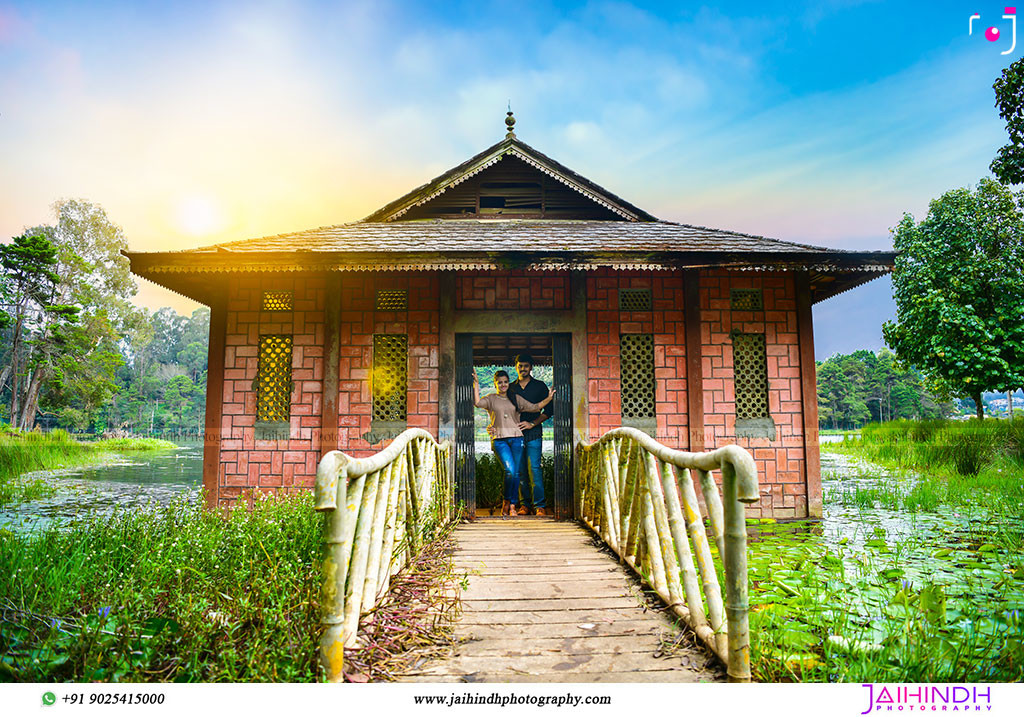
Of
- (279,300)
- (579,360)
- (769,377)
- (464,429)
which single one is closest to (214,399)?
(279,300)

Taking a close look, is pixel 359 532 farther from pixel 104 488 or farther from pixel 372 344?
pixel 372 344

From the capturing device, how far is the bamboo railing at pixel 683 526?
177 cm

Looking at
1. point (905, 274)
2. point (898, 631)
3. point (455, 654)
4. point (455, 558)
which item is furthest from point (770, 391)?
point (455, 654)

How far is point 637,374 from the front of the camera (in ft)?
20.4

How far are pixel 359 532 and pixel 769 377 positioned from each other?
5.65 m

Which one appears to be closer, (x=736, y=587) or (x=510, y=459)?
(x=736, y=587)

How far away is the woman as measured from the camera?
597 centimetres

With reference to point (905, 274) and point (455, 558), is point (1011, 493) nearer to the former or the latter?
point (905, 274)

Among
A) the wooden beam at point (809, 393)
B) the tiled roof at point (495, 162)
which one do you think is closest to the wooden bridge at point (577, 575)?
the wooden beam at point (809, 393)

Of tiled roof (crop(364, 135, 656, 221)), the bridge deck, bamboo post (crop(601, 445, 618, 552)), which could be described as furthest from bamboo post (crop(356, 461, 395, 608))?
tiled roof (crop(364, 135, 656, 221))

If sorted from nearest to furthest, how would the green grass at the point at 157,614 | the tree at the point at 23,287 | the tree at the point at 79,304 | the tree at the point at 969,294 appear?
the green grass at the point at 157,614
the tree at the point at 23,287
the tree at the point at 79,304
the tree at the point at 969,294

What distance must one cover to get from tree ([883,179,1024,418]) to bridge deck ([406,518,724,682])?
3.72 m

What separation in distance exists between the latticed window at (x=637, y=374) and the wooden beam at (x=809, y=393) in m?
1.86

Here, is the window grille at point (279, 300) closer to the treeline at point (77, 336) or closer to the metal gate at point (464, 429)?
the treeline at point (77, 336)
